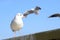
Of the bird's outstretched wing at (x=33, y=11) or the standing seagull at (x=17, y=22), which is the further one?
the standing seagull at (x=17, y=22)

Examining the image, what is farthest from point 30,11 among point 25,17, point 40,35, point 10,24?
point 40,35

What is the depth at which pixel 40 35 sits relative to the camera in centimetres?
1224

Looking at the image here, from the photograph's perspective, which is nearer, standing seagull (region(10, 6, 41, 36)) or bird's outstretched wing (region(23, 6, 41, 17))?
bird's outstretched wing (region(23, 6, 41, 17))

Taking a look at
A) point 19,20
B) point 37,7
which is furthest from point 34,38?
point 37,7

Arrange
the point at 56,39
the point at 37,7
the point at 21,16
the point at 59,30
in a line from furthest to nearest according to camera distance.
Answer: the point at 56,39 → the point at 59,30 → the point at 21,16 → the point at 37,7

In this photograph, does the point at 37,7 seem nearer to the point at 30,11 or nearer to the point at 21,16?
the point at 30,11

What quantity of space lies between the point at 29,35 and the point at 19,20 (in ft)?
8.12

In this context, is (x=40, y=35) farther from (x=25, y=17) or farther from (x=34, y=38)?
(x=25, y=17)

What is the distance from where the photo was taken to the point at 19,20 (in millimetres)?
9961

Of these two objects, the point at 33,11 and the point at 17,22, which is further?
the point at 17,22

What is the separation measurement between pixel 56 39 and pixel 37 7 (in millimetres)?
3469

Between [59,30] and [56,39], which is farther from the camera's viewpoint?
[56,39]

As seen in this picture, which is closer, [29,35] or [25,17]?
[25,17]

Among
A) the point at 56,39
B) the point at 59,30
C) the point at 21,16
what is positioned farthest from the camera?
the point at 56,39
